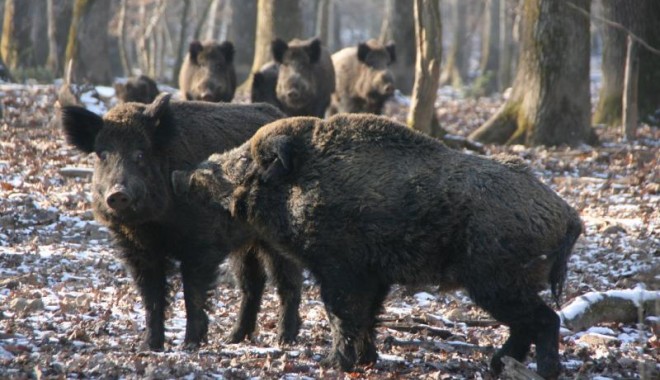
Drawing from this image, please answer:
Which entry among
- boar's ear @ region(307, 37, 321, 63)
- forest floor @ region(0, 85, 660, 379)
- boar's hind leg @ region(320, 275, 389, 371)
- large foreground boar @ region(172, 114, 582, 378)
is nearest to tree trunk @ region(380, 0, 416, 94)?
boar's ear @ region(307, 37, 321, 63)

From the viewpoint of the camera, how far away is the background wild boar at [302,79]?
16578 millimetres

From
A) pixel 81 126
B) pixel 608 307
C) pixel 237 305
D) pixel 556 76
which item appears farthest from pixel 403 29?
pixel 81 126

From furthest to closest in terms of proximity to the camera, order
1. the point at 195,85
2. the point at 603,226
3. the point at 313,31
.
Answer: the point at 313,31 → the point at 195,85 → the point at 603,226

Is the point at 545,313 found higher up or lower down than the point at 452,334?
higher up

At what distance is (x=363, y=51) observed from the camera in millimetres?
20359

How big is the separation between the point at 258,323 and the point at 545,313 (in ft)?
10.6

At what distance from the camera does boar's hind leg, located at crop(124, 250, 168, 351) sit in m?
7.39

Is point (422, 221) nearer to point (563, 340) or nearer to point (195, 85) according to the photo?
point (563, 340)

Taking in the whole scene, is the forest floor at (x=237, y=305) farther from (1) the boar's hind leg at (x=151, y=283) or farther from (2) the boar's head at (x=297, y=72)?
(2) the boar's head at (x=297, y=72)

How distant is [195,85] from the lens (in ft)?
53.1

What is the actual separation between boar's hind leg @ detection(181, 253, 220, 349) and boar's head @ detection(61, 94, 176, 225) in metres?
0.51

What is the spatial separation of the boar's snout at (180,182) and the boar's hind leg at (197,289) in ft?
1.75

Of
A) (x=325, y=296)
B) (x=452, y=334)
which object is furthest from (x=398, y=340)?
(x=325, y=296)

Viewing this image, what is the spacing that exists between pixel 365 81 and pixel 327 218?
13355mm
